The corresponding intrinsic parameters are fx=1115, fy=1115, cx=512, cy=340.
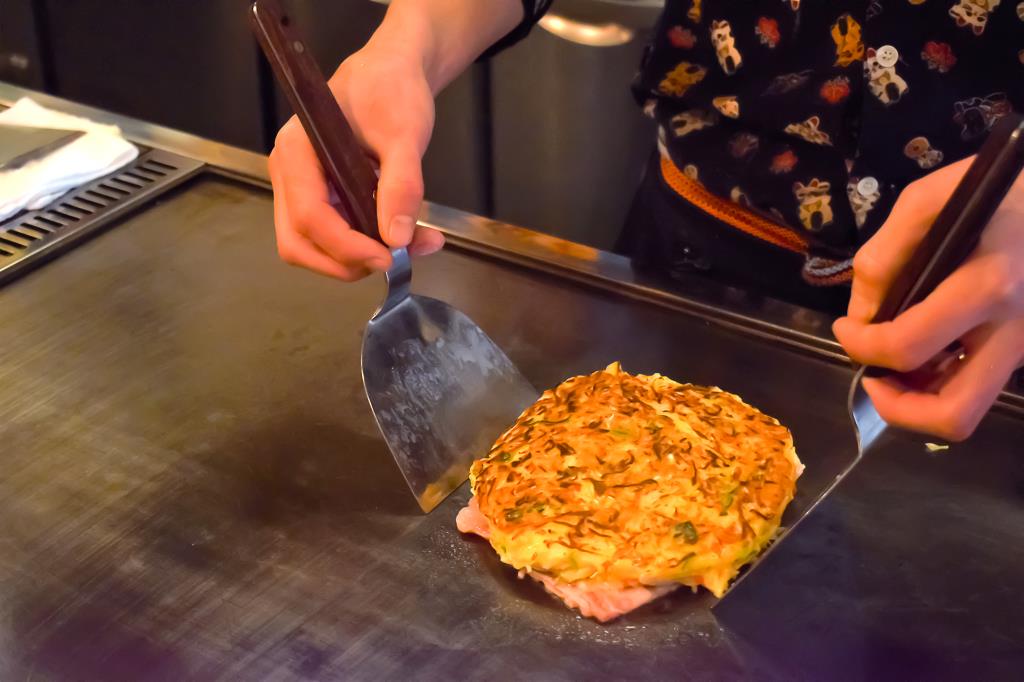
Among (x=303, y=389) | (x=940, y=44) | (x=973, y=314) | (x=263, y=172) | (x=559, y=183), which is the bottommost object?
(x=559, y=183)

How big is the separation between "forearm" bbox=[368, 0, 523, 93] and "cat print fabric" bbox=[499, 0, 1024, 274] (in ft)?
0.20

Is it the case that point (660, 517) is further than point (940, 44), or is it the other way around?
point (940, 44)

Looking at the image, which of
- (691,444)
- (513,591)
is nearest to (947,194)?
(691,444)

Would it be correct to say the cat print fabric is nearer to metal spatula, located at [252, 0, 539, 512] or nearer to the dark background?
metal spatula, located at [252, 0, 539, 512]

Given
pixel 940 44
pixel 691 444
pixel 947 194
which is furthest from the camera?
pixel 940 44

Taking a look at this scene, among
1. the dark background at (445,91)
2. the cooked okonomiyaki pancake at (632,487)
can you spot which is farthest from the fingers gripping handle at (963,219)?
the dark background at (445,91)

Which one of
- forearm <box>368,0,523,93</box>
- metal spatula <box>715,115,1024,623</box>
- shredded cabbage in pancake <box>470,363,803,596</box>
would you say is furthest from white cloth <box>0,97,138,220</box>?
metal spatula <box>715,115,1024,623</box>

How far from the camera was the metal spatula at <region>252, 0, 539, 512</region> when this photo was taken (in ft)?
3.53

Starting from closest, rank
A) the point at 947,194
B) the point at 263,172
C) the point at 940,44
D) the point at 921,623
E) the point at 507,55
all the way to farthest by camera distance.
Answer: the point at 947,194, the point at 921,623, the point at 940,44, the point at 263,172, the point at 507,55

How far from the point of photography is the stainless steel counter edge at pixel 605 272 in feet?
4.21

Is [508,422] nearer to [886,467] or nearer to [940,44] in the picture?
[886,467]

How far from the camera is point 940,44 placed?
4.02 ft

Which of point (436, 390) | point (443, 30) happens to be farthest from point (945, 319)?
point (443, 30)

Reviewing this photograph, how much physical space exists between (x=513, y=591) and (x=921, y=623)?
360 millimetres
